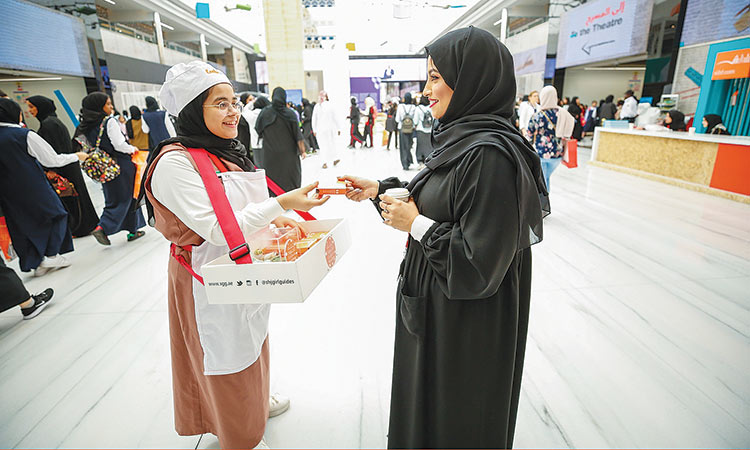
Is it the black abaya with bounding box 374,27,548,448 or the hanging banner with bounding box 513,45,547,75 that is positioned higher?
the hanging banner with bounding box 513,45,547,75

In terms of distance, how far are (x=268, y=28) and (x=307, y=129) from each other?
3.67 m

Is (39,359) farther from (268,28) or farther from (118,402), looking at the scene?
(268,28)

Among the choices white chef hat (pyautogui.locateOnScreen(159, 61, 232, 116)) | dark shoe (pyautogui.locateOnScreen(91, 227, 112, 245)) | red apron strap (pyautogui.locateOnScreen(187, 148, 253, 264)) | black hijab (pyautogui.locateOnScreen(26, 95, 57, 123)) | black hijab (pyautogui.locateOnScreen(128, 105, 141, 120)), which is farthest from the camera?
black hijab (pyautogui.locateOnScreen(128, 105, 141, 120))

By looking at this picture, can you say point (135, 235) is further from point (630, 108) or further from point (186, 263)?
point (630, 108)

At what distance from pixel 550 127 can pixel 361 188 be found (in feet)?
12.8

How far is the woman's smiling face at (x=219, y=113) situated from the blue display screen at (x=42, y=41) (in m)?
6.64

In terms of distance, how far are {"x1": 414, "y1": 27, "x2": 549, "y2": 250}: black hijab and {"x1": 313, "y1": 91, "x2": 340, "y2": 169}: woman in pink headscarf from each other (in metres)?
7.24

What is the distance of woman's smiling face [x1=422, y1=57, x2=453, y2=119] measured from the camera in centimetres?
112

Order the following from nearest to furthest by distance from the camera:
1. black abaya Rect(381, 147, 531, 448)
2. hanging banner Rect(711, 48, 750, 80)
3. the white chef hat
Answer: black abaya Rect(381, 147, 531, 448)
the white chef hat
hanging banner Rect(711, 48, 750, 80)

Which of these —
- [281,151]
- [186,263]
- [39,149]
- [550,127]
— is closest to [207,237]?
[186,263]

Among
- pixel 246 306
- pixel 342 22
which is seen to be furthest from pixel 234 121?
pixel 342 22

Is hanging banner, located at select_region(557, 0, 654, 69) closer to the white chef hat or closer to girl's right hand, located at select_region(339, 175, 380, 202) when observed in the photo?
girl's right hand, located at select_region(339, 175, 380, 202)

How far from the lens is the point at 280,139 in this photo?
462 cm

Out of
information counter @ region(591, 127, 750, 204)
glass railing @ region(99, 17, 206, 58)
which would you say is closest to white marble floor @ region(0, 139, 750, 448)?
information counter @ region(591, 127, 750, 204)
